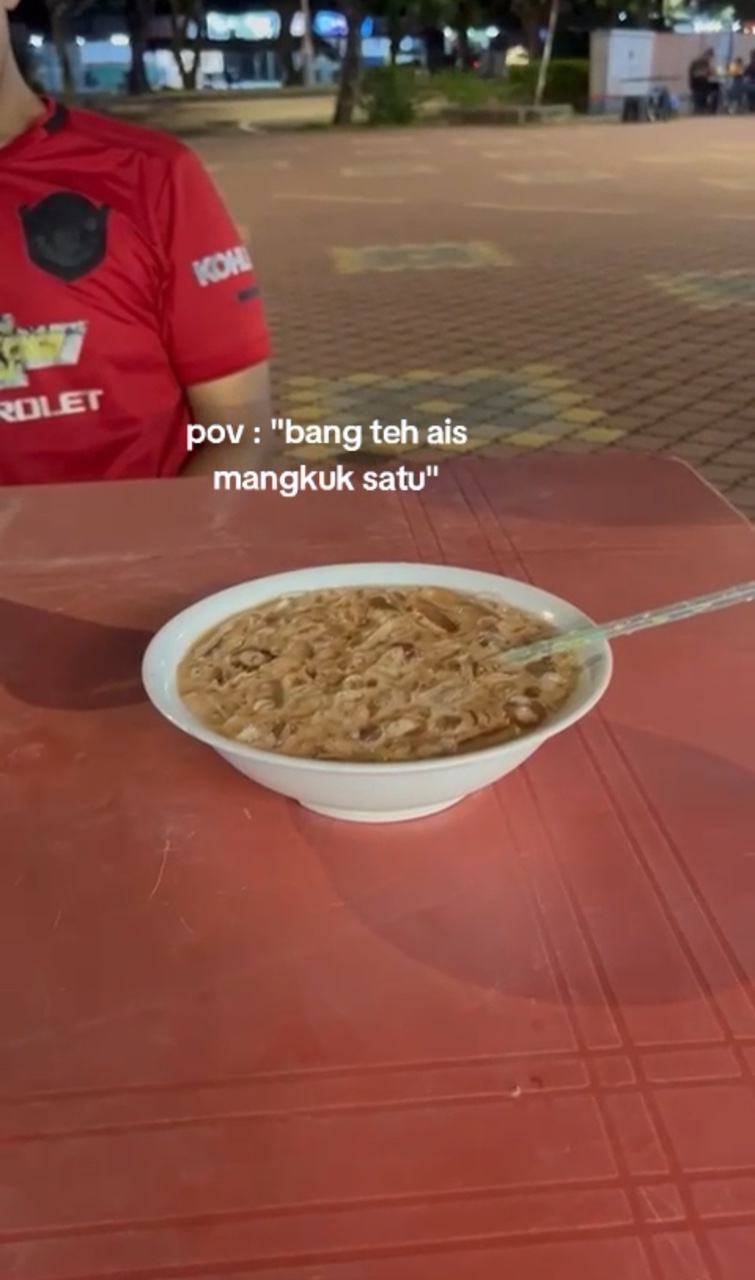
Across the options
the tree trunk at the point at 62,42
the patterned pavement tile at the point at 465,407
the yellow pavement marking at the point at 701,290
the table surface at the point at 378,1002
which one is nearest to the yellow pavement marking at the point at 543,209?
the yellow pavement marking at the point at 701,290

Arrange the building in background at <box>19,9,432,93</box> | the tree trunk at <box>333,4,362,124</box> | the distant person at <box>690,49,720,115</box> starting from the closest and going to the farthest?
the tree trunk at <box>333,4,362,124</box> → the distant person at <box>690,49,720,115</box> → the building in background at <box>19,9,432,93</box>

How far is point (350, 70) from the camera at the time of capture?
15289mm

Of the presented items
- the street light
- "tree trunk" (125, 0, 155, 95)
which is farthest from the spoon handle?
"tree trunk" (125, 0, 155, 95)

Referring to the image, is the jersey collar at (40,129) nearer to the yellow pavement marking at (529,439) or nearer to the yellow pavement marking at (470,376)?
the yellow pavement marking at (529,439)

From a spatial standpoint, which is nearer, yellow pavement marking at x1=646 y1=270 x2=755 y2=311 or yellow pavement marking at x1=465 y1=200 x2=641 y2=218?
yellow pavement marking at x1=646 y1=270 x2=755 y2=311

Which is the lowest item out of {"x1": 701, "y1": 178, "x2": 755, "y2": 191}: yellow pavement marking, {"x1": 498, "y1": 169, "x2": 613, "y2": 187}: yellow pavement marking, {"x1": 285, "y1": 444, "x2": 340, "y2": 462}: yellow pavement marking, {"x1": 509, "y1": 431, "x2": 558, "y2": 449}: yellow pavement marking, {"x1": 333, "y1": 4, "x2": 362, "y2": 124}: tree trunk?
{"x1": 701, "y1": 178, "x2": 755, "y2": 191}: yellow pavement marking

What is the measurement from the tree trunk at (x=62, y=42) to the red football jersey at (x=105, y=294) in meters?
21.4

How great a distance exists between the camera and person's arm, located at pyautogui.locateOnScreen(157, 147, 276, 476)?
1631 millimetres

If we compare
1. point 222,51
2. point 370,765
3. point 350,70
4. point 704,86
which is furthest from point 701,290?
point 222,51

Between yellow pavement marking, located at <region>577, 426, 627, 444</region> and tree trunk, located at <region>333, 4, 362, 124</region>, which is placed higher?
tree trunk, located at <region>333, 4, 362, 124</region>

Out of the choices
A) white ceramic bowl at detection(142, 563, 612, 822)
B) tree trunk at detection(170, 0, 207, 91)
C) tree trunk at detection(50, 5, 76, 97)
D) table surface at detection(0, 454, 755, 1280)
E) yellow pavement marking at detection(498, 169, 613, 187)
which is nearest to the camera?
table surface at detection(0, 454, 755, 1280)

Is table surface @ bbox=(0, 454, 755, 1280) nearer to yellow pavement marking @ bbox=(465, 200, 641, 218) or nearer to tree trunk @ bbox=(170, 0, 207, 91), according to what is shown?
yellow pavement marking @ bbox=(465, 200, 641, 218)

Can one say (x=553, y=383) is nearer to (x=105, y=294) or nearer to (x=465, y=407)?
(x=465, y=407)

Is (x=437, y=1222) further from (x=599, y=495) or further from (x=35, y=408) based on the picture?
(x=35, y=408)
